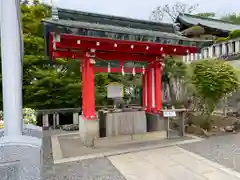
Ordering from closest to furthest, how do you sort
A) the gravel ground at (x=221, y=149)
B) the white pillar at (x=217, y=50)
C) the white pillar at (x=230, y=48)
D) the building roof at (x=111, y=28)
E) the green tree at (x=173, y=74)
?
the gravel ground at (x=221, y=149)
the building roof at (x=111, y=28)
the green tree at (x=173, y=74)
the white pillar at (x=230, y=48)
the white pillar at (x=217, y=50)

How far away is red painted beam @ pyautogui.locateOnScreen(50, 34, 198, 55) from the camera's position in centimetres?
502

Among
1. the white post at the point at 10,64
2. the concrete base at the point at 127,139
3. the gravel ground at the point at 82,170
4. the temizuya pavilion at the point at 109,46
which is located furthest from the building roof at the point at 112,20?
the white post at the point at 10,64

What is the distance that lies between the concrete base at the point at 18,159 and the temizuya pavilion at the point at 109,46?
3.81 metres

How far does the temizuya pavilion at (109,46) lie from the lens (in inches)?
194

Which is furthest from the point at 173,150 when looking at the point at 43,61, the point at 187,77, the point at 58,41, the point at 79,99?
the point at 43,61

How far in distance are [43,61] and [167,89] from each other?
510 centimetres

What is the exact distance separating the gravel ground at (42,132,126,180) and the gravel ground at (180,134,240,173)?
6.49ft

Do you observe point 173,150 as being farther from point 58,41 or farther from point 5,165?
point 5,165

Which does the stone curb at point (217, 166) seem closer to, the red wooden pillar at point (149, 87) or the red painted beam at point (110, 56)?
the red wooden pillar at point (149, 87)

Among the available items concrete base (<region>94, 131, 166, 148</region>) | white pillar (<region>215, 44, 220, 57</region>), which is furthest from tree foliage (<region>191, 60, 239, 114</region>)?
white pillar (<region>215, 44, 220, 57</region>)

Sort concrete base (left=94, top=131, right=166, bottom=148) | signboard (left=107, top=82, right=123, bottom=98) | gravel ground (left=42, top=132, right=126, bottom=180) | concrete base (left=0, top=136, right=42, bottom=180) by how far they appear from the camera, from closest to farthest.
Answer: concrete base (left=0, top=136, right=42, bottom=180)
gravel ground (left=42, top=132, right=126, bottom=180)
concrete base (left=94, top=131, right=166, bottom=148)
signboard (left=107, top=82, right=123, bottom=98)

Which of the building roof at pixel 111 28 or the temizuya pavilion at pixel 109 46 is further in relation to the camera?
the temizuya pavilion at pixel 109 46

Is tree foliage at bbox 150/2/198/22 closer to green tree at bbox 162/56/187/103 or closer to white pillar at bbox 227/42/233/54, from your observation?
white pillar at bbox 227/42/233/54

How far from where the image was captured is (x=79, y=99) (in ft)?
29.7
